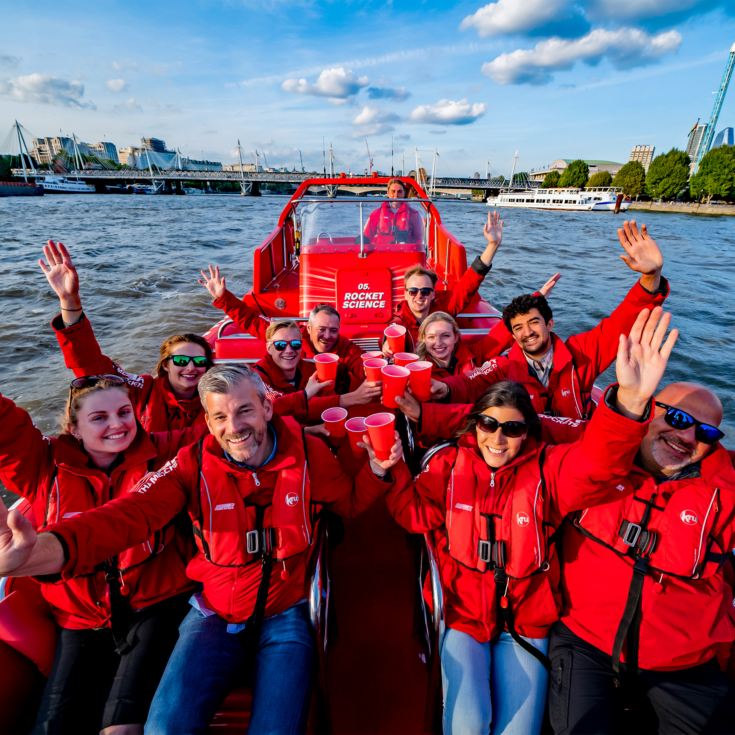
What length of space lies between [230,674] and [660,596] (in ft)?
5.70

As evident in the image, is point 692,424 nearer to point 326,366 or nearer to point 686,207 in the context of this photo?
point 326,366

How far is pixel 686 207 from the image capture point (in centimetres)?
4200

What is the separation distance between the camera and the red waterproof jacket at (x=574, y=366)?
2.82m

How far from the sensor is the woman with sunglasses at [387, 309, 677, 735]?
5.47 ft

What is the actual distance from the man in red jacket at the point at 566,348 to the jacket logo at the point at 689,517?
1.14m

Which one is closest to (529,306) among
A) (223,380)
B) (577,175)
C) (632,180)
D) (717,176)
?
(223,380)

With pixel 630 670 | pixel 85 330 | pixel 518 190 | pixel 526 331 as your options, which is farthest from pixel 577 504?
pixel 518 190

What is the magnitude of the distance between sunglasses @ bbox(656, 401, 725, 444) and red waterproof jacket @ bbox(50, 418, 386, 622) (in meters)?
1.17

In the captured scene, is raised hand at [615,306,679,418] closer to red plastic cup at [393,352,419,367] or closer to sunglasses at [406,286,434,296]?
red plastic cup at [393,352,419,367]

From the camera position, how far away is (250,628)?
5.87 ft

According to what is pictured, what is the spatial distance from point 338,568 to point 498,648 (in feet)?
3.29

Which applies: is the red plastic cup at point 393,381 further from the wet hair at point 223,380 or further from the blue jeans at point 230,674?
the blue jeans at point 230,674

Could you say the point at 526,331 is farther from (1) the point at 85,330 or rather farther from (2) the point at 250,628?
(1) the point at 85,330

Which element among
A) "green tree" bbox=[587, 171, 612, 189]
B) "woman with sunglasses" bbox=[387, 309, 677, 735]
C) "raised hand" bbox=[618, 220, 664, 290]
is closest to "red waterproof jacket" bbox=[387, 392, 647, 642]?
"woman with sunglasses" bbox=[387, 309, 677, 735]
